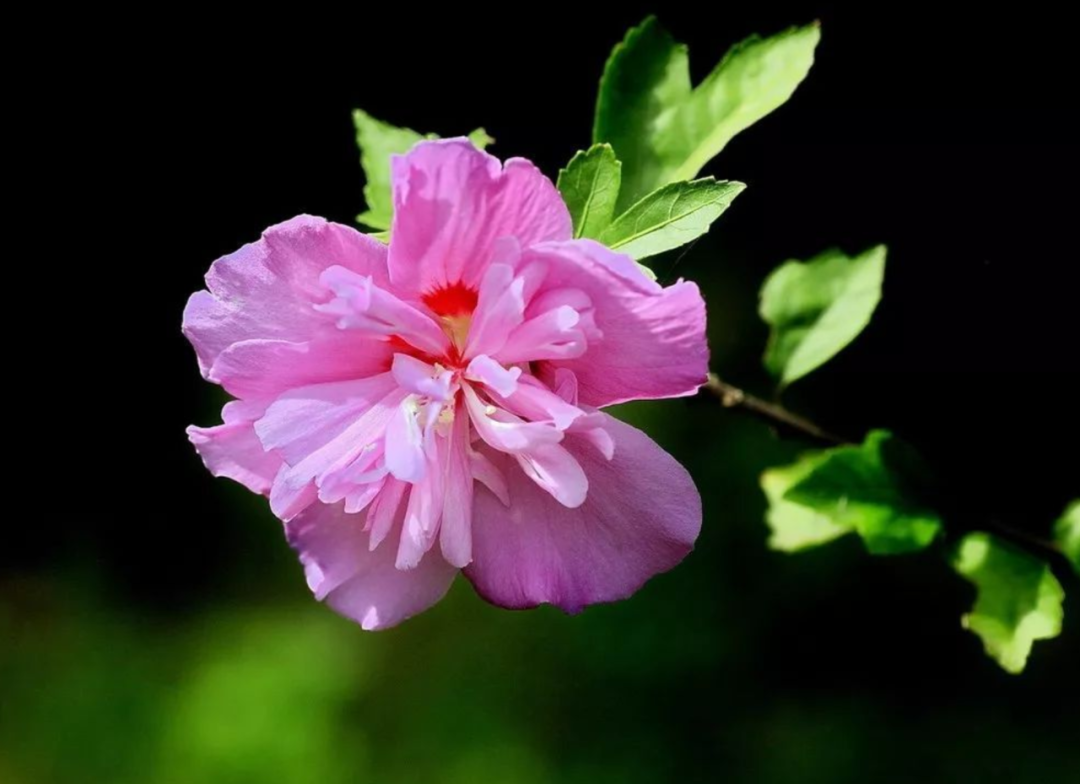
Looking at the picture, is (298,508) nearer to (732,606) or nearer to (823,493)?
(823,493)

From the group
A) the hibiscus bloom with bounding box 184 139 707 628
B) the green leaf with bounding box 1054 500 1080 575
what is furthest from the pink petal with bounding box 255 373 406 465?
the green leaf with bounding box 1054 500 1080 575

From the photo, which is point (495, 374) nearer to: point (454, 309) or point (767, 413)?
point (454, 309)

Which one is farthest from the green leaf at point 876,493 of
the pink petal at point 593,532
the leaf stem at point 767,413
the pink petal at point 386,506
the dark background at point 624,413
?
the dark background at point 624,413

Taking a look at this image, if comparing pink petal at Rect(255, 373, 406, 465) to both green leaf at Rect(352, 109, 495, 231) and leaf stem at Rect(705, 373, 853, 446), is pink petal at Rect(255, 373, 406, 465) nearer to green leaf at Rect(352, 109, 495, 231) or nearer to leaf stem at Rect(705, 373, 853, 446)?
green leaf at Rect(352, 109, 495, 231)

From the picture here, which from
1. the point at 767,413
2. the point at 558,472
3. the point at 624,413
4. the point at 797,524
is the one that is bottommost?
the point at 624,413

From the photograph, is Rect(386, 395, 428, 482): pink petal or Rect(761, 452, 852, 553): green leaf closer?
Rect(386, 395, 428, 482): pink petal

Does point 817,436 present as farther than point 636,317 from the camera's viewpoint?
Yes

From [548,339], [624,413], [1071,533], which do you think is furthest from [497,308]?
[624,413]
